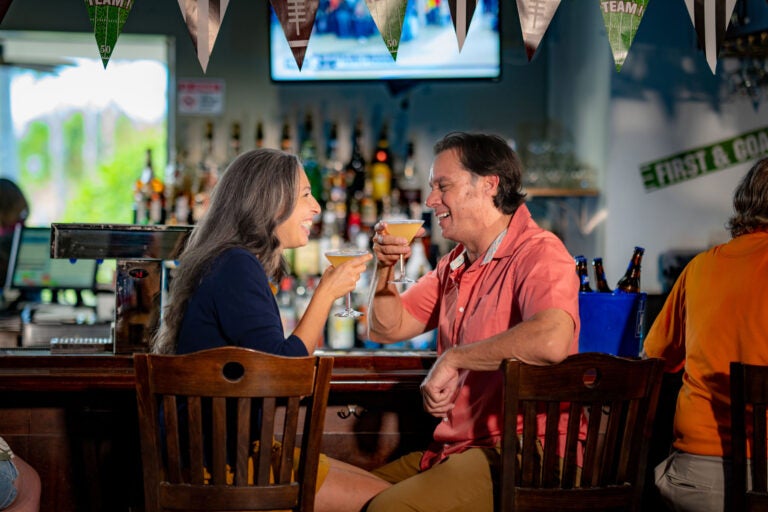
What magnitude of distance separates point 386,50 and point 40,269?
2.23 m

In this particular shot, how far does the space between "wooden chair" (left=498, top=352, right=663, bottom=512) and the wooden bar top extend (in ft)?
2.20

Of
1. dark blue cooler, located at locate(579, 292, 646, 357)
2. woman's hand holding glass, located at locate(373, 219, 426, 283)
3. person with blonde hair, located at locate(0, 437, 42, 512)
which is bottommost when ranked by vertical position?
person with blonde hair, located at locate(0, 437, 42, 512)

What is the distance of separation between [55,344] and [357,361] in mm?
950

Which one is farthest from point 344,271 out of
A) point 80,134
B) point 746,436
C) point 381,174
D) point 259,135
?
point 80,134

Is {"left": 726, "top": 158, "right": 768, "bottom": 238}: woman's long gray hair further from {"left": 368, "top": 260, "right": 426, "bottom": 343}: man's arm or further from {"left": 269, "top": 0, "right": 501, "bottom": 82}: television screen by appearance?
{"left": 269, "top": 0, "right": 501, "bottom": 82}: television screen

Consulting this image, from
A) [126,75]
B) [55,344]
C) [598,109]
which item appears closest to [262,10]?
[126,75]

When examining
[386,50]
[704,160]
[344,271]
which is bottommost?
[344,271]

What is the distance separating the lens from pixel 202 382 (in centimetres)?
178

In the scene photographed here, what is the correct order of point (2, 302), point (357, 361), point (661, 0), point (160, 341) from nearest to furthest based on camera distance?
point (160, 341)
point (357, 361)
point (661, 0)
point (2, 302)

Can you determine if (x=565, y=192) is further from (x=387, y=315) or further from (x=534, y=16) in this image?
(x=387, y=315)

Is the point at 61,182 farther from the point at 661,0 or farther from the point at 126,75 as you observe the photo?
the point at 661,0

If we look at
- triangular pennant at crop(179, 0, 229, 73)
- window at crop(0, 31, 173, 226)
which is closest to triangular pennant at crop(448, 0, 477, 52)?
triangular pennant at crop(179, 0, 229, 73)

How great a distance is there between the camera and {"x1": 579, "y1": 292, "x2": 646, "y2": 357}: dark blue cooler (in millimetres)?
2664

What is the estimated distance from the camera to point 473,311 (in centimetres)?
238
